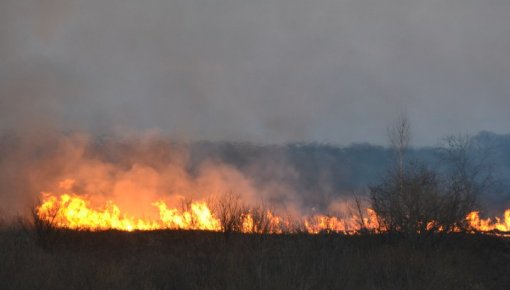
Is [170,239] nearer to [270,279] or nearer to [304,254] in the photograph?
[304,254]

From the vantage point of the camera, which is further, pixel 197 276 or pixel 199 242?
pixel 199 242


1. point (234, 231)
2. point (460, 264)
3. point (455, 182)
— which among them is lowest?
point (460, 264)

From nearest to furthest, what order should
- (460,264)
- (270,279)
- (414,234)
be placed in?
(270,279), (460,264), (414,234)

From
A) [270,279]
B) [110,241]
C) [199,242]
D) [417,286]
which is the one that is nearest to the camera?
[270,279]

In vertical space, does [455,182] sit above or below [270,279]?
above

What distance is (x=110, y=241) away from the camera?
26438 millimetres

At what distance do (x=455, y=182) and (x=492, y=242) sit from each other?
127 inches

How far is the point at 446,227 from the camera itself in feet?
72.9

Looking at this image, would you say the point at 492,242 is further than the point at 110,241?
No

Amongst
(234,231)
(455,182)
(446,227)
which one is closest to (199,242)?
(234,231)

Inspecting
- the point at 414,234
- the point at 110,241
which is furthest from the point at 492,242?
the point at 110,241

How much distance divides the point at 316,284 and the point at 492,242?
1606cm

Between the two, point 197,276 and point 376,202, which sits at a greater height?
point 376,202

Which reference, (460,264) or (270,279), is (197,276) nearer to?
(270,279)
